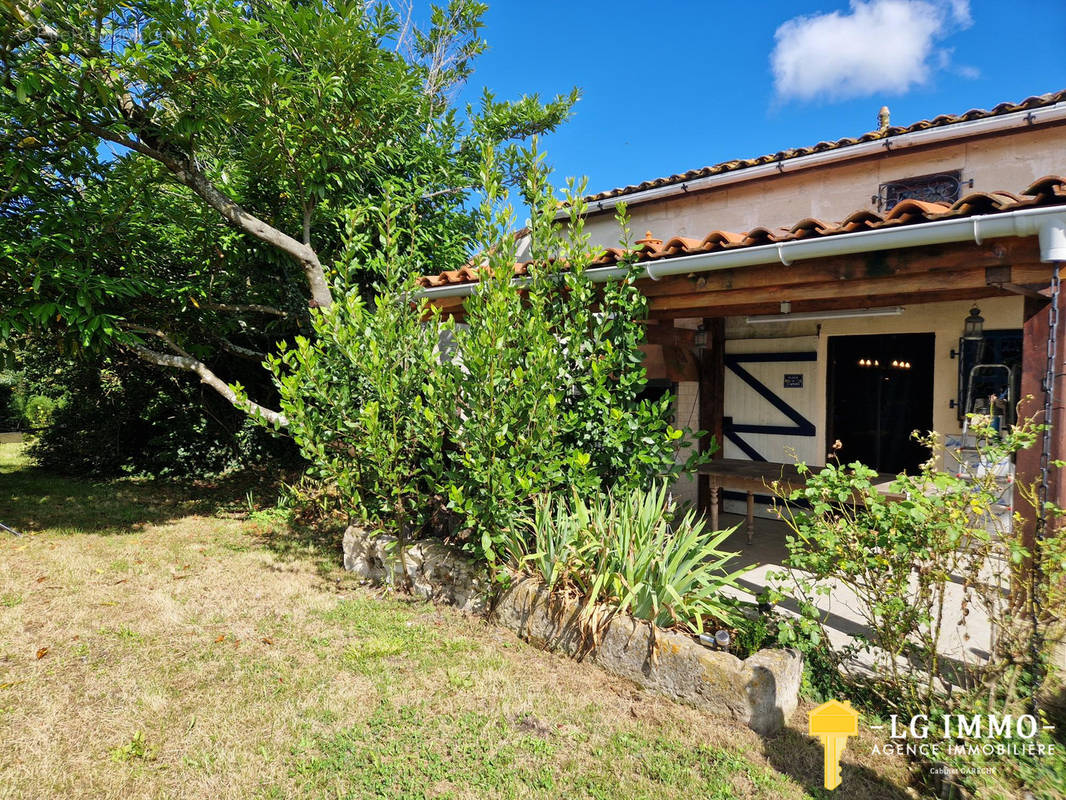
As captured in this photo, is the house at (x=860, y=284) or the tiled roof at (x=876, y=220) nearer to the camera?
the tiled roof at (x=876, y=220)

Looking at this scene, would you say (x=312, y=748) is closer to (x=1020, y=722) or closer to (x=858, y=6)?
(x=1020, y=722)

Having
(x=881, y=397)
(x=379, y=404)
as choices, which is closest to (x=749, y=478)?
(x=881, y=397)

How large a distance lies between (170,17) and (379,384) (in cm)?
371

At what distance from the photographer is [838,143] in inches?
255

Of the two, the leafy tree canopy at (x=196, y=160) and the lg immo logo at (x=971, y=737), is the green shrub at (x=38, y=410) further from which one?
the lg immo logo at (x=971, y=737)

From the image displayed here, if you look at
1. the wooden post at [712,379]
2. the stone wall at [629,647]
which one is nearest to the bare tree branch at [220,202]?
the stone wall at [629,647]

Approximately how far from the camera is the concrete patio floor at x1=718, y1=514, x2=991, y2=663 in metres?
3.42

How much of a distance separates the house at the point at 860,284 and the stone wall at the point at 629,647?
1149 millimetres

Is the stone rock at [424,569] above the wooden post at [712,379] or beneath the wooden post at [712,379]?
beneath

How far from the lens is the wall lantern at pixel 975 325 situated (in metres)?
5.62

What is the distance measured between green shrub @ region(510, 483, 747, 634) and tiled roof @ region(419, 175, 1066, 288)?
1724 mm

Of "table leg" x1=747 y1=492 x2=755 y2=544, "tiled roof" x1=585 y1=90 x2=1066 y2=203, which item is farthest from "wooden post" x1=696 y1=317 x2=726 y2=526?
"tiled roof" x1=585 y1=90 x2=1066 y2=203

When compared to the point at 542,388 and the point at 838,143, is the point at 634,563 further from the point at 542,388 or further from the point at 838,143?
the point at 838,143

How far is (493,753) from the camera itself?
2602 mm
